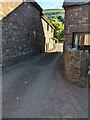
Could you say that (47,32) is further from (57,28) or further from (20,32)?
(20,32)

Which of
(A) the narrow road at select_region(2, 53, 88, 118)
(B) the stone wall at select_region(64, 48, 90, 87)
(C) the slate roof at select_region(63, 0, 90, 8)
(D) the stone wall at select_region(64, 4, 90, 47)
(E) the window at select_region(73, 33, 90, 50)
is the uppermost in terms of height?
Result: (C) the slate roof at select_region(63, 0, 90, 8)

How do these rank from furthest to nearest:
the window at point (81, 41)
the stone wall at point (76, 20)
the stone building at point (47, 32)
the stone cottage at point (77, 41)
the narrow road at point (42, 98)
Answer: the stone building at point (47, 32)
the window at point (81, 41)
the stone wall at point (76, 20)
the stone cottage at point (77, 41)
the narrow road at point (42, 98)

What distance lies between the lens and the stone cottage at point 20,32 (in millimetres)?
14148

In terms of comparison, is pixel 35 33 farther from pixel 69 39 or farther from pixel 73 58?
pixel 73 58

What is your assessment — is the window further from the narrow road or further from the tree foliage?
the tree foliage

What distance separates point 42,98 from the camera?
788 cm

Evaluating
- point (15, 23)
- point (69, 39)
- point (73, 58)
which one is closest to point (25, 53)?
point (15, 23)

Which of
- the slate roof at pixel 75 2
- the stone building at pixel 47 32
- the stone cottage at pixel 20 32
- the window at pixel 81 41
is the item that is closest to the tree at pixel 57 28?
the stone building at pixel 47 32

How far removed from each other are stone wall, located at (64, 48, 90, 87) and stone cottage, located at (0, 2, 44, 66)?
5.81 m

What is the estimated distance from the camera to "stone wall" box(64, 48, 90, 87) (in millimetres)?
9328

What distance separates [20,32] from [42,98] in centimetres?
990

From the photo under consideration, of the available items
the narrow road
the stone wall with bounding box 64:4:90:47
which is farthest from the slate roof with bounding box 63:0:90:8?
the narrow road

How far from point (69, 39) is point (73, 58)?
4.25 metres

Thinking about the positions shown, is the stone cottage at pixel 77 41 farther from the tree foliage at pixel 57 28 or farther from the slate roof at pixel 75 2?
the tree foliage at pixel 57 28
